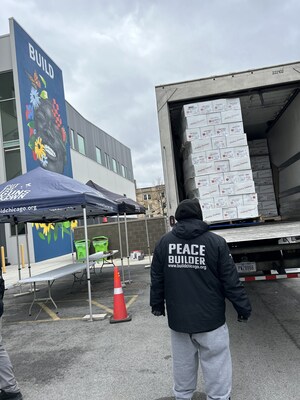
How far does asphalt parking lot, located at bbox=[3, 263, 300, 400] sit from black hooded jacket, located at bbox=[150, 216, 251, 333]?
1.07 meters

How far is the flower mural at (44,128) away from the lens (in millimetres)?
18469

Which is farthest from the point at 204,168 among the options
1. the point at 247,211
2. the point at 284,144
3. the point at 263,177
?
the point at 263,177

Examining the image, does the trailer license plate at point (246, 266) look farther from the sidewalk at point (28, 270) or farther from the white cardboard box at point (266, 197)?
the sidewalk at point (28, 270)

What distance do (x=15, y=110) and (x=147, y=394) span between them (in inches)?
696

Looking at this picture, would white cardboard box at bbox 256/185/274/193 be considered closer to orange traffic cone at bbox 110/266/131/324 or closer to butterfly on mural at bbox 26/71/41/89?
orange traffic cone at bbox 110/266/131/324

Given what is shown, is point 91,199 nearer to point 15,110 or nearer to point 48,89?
point 15,110

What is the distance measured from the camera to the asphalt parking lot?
3717 millimetres

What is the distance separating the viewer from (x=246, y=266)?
5.25 metres

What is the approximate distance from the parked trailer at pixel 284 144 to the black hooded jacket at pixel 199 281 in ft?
5.21

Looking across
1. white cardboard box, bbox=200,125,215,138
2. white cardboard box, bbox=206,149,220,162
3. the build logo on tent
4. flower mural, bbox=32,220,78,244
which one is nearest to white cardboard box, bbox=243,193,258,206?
white cardboard box, bbox=206,149,220,162

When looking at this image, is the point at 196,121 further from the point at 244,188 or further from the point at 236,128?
the point at 244,188

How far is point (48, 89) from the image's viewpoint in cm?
2088

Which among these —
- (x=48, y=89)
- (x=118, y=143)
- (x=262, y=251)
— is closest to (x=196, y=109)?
(x=262, y=251)

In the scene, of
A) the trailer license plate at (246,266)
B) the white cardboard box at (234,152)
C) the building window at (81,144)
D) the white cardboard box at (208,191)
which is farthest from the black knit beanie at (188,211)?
the building window at (81,144)
